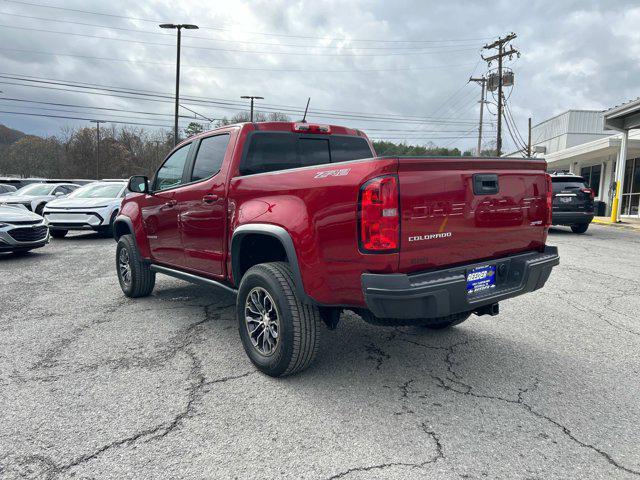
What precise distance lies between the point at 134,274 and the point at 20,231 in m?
5.02

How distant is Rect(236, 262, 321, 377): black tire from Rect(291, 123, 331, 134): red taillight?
4.89 ft

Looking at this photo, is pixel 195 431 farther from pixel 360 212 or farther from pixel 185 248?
pixel 185 248

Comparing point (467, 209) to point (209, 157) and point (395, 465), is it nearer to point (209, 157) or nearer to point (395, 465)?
point (395, 465)

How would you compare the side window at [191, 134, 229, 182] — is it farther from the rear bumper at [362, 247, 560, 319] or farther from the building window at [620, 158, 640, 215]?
the building window at [620, 158, 640, 215]

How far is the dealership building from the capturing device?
18.3 meters

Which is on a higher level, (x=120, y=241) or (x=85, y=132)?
(x=85, y=132)

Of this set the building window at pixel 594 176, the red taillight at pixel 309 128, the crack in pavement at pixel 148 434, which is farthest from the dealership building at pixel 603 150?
the crack in pavement at pixel 148 434

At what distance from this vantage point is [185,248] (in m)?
4.46

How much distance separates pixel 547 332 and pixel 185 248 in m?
3.58

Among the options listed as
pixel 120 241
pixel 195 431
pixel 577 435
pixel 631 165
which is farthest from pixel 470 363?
pixel 631 165

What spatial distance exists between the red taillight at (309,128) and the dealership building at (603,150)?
16421 mm

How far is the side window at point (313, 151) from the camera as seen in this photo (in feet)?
14.0

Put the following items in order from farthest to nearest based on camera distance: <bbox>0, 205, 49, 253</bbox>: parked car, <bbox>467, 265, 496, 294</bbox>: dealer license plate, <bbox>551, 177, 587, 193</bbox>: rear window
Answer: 1. <bbox>551, 177, 587, 193</bbox>: rear window
2. <bbox>0, 205, 49, 253</bbox>: parked car
3. <bbox>467, 265, 496, 294</bbox>: dealer license plate

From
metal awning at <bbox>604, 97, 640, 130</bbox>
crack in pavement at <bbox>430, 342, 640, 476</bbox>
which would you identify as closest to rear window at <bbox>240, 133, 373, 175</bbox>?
crack in pavement at <bbox>430, 342, 640, 476</bbox>
